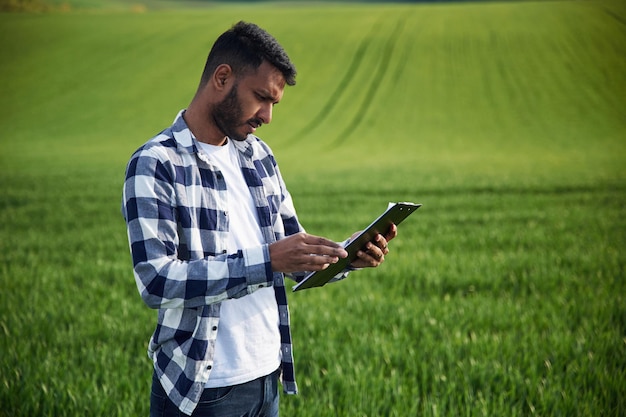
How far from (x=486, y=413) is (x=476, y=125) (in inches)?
1576

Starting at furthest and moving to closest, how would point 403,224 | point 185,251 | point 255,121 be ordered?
point 403,224 < point 255,121 < point 185,251

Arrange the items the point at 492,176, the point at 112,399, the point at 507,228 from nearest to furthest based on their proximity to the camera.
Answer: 1. the point at 112,399
2. the point at 507,228
3. the point at 492,176

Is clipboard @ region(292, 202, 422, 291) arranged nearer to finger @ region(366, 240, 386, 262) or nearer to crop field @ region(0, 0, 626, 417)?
finger @ region(366, 240, 386, 262)

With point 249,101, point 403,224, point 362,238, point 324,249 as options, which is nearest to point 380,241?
point 362,238

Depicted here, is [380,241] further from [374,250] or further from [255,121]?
[255,121]

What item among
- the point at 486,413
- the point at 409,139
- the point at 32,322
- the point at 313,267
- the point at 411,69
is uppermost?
the point at 411,69

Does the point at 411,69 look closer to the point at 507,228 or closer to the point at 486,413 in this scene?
the point at 507,228

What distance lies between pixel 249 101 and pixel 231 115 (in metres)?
0.09

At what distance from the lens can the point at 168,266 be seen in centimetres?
191

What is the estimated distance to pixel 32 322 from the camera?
5523mm

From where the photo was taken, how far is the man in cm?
191

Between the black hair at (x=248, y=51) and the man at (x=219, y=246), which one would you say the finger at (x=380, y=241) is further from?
the black hair at (x=248, y=51)

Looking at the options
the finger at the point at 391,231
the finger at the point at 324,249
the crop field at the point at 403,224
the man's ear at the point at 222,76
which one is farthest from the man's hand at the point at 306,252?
the crop field at the point at 403,224

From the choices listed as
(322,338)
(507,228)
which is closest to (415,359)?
(322,338)
